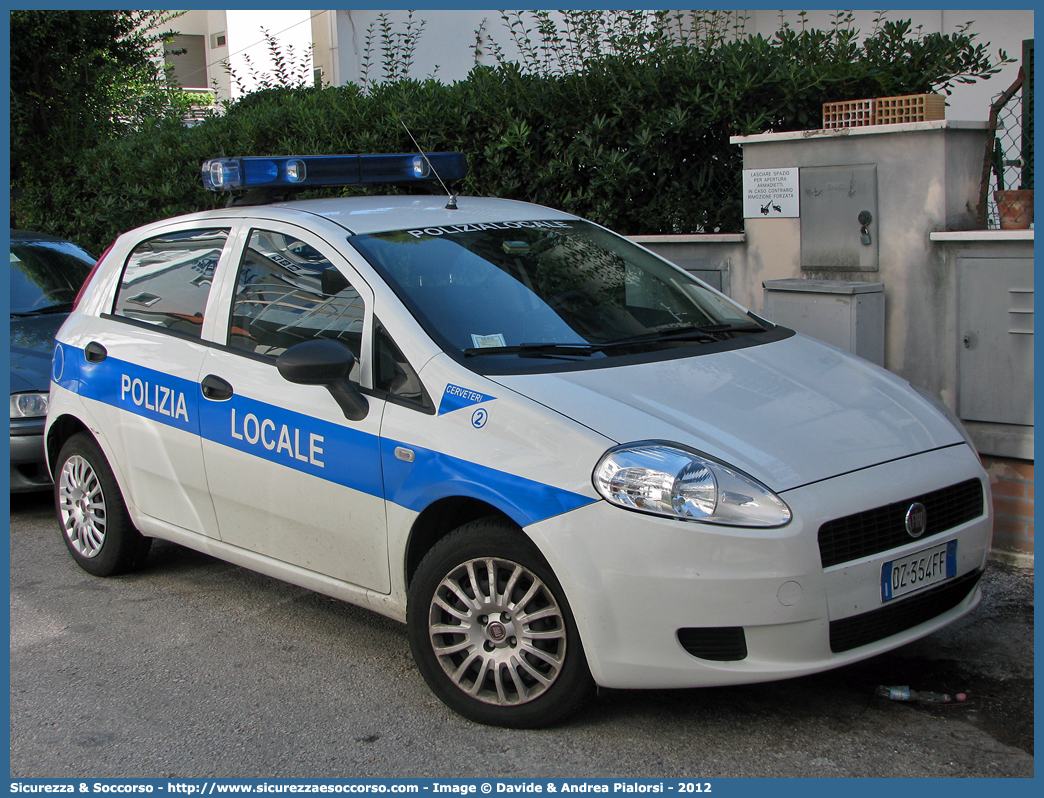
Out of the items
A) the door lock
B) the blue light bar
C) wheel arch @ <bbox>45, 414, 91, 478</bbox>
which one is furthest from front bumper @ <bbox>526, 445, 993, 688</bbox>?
wheel arch @ <bbox>45, 414, 91, 478</bbox>

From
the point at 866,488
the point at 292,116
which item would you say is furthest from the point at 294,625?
the point at 292,116

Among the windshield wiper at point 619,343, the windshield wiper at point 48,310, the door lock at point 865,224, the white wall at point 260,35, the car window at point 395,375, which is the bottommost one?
the car window at point 395,375

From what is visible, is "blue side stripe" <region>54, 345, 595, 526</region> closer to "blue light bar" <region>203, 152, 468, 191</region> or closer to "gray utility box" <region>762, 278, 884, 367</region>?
"blue light bar" <region>203, 152, 468, 191</region>

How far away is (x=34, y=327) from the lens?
6910 millimetres

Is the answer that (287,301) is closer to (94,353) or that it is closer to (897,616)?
(94,353)

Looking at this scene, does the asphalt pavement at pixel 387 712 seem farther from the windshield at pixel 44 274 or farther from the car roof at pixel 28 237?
the car roof at pixel 28 237

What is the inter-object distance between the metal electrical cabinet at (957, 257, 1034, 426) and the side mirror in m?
3.22

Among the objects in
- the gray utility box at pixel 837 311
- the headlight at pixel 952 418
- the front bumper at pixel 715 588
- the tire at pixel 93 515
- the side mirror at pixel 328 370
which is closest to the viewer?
the front bumper at pixel 715 588

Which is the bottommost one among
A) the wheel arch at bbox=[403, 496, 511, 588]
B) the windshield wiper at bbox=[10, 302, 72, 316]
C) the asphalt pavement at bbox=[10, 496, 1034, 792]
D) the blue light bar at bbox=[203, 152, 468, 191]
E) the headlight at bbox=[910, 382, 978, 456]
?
the asphalt pavement at bbox=[10, 496, 1034, 792]

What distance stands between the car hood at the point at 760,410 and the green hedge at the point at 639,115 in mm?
2831

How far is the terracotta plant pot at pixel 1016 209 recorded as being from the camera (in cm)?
525

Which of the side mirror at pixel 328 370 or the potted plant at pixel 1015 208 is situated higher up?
the potted plant at pixel 1015 208

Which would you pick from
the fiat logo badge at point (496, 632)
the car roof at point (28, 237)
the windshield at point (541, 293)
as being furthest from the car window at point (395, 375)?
the car roof at point (28, 237)

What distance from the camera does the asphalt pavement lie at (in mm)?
3283
